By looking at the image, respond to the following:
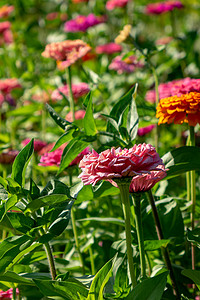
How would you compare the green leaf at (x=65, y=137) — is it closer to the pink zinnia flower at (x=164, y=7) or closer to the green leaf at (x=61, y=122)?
the green leaf at (x=61, y=122)

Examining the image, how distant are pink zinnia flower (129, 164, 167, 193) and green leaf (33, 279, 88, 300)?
146 mm

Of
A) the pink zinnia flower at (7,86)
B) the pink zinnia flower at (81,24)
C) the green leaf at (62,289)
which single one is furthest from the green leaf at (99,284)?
the pink zinnia flower at (81,24)

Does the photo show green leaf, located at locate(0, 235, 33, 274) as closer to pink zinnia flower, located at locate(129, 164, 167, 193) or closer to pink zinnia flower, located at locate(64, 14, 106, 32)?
pink zinnia flower, located at locate(129, 164, 167, 193)

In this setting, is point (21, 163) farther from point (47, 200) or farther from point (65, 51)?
point (65, 51)

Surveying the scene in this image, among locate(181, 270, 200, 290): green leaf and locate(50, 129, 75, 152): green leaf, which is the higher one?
locate(50, 129, 75, 152): green leaf

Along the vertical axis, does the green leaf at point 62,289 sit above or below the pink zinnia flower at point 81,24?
below

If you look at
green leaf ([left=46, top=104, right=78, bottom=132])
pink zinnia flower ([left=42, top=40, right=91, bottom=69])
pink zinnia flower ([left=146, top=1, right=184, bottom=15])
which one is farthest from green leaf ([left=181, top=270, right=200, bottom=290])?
pink zinnia flower ([left=146, top=1, right=184, bottom=15])

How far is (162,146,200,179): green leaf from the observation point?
2.27 ft

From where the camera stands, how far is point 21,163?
0.60 meters

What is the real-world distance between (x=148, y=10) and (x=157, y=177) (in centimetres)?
157

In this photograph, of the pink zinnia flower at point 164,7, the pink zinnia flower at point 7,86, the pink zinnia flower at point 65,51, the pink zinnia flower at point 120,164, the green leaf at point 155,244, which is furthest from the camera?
the pink zinnia flower at point 164,7

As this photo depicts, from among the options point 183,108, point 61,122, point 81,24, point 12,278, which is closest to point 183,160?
point 183,108

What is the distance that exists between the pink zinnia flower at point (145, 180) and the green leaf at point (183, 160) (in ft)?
0.30

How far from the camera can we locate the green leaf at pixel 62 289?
0.54 metres
